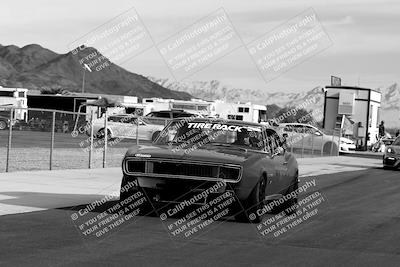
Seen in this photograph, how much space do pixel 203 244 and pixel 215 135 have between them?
3.45 metres

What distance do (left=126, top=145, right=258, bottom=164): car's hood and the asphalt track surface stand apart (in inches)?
36.2

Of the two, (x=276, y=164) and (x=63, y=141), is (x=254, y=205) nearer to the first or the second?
(x=276, y=164)

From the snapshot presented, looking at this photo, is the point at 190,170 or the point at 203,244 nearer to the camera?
the point at 203,244

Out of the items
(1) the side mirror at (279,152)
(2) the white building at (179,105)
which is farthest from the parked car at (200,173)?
(2) the white building at (179,105)

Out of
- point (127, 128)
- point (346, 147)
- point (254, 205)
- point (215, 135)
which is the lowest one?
point (346, 147)

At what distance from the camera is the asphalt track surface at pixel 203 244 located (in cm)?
765

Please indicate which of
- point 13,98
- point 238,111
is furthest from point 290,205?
point 13,98

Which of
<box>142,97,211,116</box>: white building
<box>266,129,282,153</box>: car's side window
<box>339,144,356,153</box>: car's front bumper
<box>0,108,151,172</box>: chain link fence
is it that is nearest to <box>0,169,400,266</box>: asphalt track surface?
<box>266,129,282,153</box>: car's side window

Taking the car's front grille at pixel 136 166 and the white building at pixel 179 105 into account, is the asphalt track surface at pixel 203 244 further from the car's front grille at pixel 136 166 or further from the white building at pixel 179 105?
the white building at pixel 179 105

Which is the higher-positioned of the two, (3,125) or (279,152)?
(279,152)

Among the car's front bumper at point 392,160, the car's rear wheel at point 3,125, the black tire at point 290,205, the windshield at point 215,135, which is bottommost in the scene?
the car's front bumper at point 392,160

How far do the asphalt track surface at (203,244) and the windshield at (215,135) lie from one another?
58.2 inches

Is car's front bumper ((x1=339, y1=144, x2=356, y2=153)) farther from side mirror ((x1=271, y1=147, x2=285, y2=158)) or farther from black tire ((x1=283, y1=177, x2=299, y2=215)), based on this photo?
side mirror ((x1=271, y1=147, x2=285, y2=158))

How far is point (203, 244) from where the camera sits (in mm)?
8773
